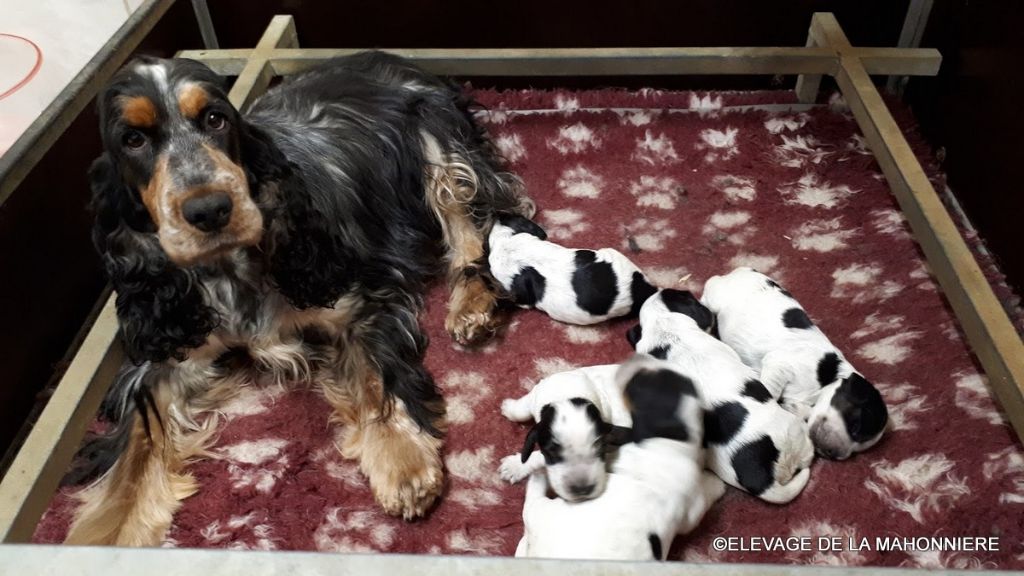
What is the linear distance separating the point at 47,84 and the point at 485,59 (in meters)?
2.10

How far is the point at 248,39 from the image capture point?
3262 mm

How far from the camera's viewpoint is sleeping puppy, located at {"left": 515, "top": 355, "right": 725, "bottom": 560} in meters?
1.52

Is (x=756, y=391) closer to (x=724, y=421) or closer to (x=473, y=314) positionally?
(x=724, y=421)

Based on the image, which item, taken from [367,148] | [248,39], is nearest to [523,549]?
[367,148]

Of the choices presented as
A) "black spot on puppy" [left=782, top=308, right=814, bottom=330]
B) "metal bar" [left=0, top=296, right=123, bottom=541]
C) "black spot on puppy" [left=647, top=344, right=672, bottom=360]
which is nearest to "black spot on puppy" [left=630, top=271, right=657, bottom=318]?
"black spot on puppy" [left=647, top=344, right=672, bottom=360]

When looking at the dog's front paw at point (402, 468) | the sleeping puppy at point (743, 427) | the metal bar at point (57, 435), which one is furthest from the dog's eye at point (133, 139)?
the sleeping puppy at point (743, 427)

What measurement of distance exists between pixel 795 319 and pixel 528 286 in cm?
74

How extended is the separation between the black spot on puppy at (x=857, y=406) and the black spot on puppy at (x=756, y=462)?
22 centimetres

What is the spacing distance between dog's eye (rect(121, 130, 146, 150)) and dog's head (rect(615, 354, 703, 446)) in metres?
1.17

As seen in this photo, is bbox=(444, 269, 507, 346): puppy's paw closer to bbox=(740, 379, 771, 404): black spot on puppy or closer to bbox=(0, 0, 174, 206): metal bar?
bbox=(740, 379, 771, 404): black spot on puppy

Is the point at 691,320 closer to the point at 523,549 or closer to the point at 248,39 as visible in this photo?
the point at 523,549

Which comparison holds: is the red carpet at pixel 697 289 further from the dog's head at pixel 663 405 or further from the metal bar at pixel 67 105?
the metal bar at pixel 67 105

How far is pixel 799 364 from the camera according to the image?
1.90m

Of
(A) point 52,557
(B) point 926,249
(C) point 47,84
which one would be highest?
(A) point 52,557
